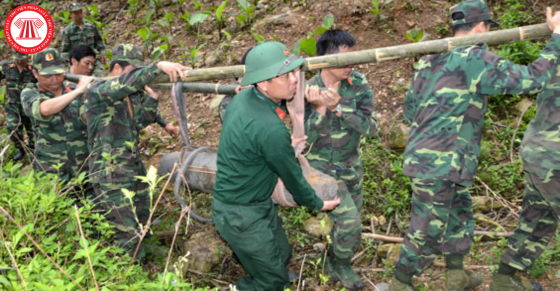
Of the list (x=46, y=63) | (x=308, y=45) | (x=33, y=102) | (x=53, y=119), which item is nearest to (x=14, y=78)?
(x=53, y=119)

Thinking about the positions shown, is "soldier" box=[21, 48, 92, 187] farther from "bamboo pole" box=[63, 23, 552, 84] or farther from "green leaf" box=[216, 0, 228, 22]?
"green leaf" box=[216, 0, 228, 22]

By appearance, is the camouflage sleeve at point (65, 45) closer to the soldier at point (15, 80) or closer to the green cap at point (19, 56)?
the soldier at point (15, 80)

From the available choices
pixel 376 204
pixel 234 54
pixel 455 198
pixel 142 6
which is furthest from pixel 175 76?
pixel 142 6

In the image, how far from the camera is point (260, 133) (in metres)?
3.16

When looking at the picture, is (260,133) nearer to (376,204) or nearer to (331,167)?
(331,167)

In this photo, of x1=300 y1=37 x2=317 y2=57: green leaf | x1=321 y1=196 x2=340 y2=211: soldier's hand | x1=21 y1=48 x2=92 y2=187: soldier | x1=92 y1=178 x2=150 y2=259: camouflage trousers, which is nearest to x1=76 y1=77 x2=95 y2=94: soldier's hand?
x1=21 y1=48 x2=92 y2=187: soldier

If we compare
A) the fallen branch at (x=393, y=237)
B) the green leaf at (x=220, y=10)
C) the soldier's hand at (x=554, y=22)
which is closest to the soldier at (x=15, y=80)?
the green leaf at (x=220, y=10)

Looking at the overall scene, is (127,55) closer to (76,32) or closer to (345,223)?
(345,223)

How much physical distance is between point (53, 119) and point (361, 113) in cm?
376

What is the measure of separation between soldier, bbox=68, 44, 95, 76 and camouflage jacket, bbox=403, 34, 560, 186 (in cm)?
443

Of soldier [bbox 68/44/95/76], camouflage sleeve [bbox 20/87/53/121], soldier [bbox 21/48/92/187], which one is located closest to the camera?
camouflage sleeve [bbox 20/87/53/121]

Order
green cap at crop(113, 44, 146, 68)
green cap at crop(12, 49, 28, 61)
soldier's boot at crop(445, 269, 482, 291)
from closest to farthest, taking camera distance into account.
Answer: soldier's boot at crop(445, 269, 482, 291), green cap at crop(113, 44, 146, 68), green cap at crop(12, 49, 28, 61)

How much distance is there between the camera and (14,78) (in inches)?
325

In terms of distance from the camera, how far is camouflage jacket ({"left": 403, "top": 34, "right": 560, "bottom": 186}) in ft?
11.3
